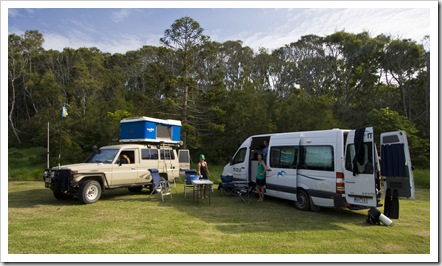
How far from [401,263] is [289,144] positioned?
15.4 ft

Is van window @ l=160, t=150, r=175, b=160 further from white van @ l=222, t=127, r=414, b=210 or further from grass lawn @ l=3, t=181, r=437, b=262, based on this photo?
white van @ l=222, t=127, r=414, b=210

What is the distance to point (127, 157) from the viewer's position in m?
10.6

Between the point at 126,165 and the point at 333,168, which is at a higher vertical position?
the point at 333,168

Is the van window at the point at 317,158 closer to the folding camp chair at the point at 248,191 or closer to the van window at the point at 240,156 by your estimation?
the folding camp chair at the point at 248,191

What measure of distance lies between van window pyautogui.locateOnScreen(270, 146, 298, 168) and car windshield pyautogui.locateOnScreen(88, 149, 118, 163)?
496cm

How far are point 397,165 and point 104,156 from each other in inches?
327

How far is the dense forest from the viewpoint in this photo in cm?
2294

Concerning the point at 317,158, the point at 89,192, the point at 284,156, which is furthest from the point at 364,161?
the point at 89,192

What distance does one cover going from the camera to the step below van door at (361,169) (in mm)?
7164

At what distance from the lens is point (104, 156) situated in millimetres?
10422

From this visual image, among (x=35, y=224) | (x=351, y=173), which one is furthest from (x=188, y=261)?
(x=351, y=173)

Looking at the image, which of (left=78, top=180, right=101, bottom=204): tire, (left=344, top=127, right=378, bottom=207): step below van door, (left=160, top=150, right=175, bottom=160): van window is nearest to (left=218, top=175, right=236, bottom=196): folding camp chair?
(left=160, top=150, right=175, bottom=160): van window

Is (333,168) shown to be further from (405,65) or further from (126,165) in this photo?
(405,65)

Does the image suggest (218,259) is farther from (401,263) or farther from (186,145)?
(186,145)
